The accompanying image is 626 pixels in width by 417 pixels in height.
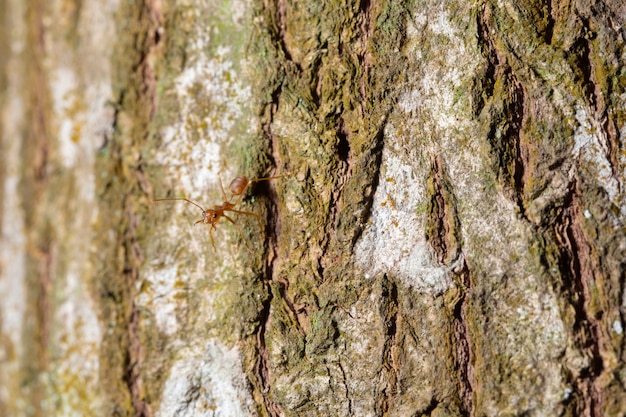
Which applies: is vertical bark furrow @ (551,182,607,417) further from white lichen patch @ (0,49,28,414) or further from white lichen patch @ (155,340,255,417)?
white lichen patch @ (0,49,28,414)

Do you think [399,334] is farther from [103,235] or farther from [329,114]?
[103,235]

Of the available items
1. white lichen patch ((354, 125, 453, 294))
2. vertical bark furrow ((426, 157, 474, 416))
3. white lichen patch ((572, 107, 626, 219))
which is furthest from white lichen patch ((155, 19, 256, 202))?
white lichen patch ((572, 107, 626, 219))

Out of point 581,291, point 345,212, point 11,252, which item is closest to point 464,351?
point 581,291

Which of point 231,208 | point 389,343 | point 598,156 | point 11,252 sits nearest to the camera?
point 598,156

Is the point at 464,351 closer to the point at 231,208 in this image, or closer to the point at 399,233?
the point at 399,233

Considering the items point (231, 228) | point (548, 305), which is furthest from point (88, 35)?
point (548, 305)

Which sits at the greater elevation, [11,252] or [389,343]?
[11,252]

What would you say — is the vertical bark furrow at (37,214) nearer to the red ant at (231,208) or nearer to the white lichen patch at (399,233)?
the red ant at (231,208)
